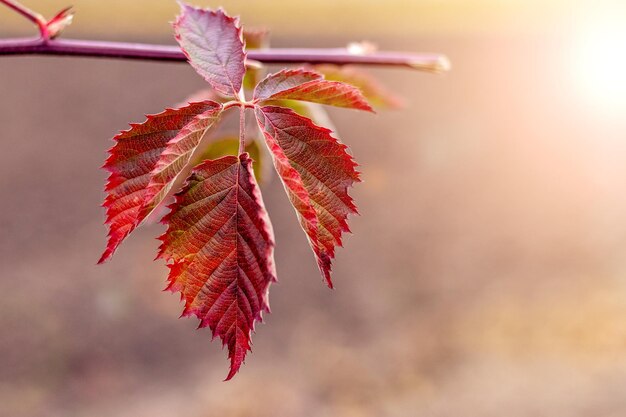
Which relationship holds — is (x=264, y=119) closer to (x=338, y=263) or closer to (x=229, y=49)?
(x=229, y=49)

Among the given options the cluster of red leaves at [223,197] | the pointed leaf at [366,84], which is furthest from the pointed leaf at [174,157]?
the pointed leaf at [366,84]

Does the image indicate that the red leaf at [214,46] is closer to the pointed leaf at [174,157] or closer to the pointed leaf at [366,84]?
the pointed leaf at [174,157]

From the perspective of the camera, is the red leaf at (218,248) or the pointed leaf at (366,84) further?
the pointed leaf at (366,84)

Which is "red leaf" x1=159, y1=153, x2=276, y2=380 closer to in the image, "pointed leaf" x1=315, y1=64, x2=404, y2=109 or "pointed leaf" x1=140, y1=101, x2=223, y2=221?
"pointed leaf" x1=140, y1=101, x2=223, y2=221

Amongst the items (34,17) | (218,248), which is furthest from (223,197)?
(34,17)

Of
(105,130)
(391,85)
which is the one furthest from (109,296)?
(391,85)

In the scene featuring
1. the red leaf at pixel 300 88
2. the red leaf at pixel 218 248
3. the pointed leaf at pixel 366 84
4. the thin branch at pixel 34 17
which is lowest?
the red leaf at pixel 218 248

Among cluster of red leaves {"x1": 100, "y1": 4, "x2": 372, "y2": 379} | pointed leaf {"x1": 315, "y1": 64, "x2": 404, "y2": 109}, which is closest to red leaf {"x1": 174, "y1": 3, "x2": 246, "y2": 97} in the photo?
cluster of red leaves {"x1": 100, "y1": 4, "x2": 372, "y2": 379}

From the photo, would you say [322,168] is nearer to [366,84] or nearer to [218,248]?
[218,248]
